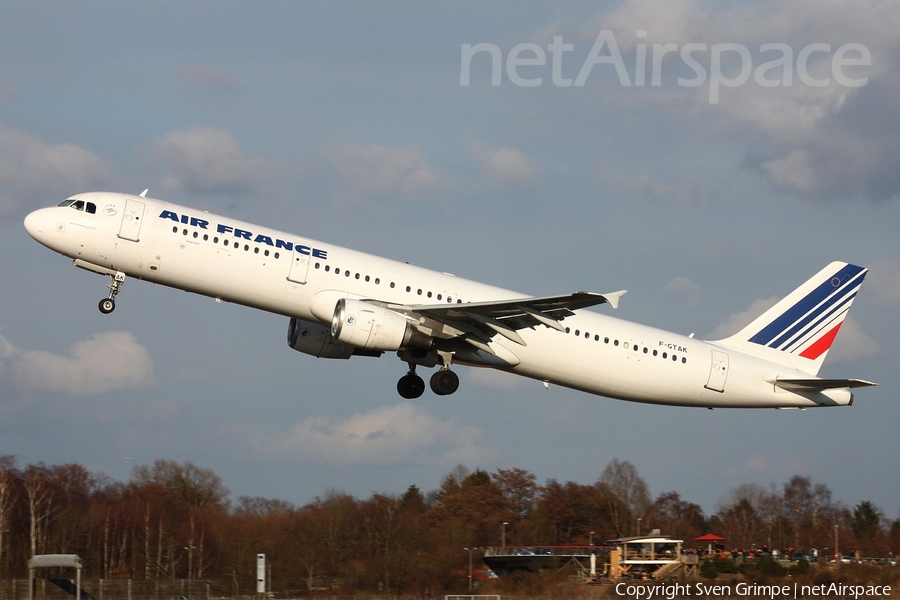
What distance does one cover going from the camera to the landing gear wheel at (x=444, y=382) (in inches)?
1518

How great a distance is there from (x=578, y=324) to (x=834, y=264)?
13170mm

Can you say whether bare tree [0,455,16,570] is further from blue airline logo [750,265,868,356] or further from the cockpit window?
blue airline logo [750,265,868,356]

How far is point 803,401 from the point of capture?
1638 inches

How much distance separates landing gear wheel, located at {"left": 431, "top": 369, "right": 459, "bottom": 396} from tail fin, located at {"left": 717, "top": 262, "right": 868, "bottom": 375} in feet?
37.6

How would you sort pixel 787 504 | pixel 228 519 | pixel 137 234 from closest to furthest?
1. pixel 137 234
2. pixel 228 519
3. pixel 787 504

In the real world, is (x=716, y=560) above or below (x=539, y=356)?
below

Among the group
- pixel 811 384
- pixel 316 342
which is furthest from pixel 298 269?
pixel 811 384

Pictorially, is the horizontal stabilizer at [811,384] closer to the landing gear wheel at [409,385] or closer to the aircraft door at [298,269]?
the landing gear wheel at [409,385]

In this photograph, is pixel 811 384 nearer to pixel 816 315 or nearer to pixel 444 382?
pixel 816 315

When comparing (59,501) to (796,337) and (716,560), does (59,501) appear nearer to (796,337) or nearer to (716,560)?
(716,560)

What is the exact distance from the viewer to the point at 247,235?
1436 inches

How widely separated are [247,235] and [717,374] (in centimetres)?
1838

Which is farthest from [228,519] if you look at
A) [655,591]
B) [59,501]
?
[655,591]

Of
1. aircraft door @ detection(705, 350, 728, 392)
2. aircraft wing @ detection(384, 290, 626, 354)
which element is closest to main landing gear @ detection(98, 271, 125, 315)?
aircraft wing @ detection(384, 290, 626, 354)
